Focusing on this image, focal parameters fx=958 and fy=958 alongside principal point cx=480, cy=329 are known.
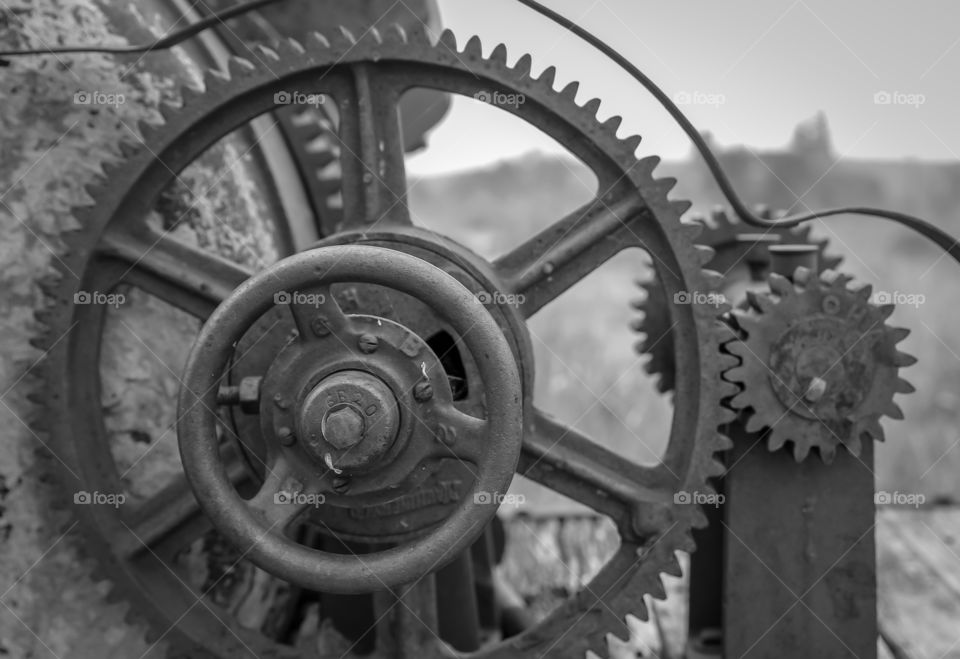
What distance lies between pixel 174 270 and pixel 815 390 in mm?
1282

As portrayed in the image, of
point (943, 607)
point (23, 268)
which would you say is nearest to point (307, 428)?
point (23, 268)

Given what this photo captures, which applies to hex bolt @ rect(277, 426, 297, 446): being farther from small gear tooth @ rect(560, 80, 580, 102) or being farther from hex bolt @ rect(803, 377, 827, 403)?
hex bolt @ rect(803, 377, 827, 403)

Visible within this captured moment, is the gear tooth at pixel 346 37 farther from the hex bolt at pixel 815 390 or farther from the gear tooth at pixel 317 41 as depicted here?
the hex bolt at pixel 815 390

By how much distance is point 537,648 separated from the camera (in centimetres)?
184

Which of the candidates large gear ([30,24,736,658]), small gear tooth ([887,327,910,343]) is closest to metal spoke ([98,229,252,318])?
large gear ([30,24,736,658])

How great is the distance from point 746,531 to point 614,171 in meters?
0.80

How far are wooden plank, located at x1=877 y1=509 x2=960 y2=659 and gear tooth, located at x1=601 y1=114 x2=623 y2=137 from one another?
165cm

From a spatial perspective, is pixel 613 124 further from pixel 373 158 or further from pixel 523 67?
pixel 373 158

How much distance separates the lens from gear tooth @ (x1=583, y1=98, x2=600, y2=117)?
1783 millimetres

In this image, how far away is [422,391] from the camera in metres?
1.53

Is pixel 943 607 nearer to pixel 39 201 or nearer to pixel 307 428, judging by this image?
pixel 307 428

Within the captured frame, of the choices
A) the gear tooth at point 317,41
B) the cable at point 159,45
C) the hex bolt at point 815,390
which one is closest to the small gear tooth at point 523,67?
the gear tooth at point 317,41

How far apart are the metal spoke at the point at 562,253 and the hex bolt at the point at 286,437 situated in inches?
20.2

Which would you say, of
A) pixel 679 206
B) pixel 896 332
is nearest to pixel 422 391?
pixel 679 206
